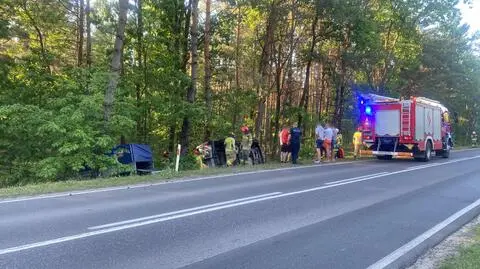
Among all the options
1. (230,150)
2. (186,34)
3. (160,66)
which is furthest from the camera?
(186,34)

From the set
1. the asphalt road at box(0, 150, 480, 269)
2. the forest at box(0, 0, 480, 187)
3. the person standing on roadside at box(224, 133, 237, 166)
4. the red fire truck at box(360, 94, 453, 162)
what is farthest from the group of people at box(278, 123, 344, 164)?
Answer: the asphalt road at box(0, 150, 480, 269)

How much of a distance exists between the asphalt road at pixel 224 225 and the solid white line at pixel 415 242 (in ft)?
0.30

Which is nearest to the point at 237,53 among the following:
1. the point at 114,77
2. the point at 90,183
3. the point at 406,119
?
the point at 406,119

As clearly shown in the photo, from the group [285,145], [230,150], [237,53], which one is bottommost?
[230,150]

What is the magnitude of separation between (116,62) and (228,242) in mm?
12227

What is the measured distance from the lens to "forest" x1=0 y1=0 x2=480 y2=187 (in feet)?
54.6

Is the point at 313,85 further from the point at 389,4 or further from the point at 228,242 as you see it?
the point at 228,242

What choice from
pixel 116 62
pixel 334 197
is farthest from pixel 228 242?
pixel 116 62

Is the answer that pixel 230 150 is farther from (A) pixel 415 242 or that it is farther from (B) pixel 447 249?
(B) pixel 447 249

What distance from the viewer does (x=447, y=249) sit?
713 cm

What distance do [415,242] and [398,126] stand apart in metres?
18.5

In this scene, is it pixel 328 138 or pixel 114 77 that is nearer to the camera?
pixel 114 77

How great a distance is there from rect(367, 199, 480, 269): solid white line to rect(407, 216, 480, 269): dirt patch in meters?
0.24

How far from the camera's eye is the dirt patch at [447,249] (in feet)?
20.8
